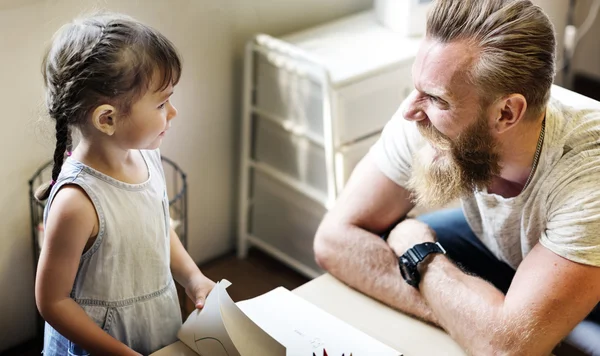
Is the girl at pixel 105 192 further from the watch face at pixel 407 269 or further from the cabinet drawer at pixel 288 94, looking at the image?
the cabinet drawer at pixel 288 94

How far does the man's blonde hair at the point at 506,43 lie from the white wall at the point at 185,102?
91 centimetres

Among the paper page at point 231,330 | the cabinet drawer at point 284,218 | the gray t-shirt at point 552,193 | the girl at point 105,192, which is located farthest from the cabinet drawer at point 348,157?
the paper page at point 231,330

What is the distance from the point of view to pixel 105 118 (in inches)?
45.4

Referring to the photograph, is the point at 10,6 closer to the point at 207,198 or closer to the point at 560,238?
the point at 207,198

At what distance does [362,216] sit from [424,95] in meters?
0.31

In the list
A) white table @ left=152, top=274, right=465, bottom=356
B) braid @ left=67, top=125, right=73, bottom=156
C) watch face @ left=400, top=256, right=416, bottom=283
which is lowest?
white table @ left=152, top=274, right=465, bottom=356

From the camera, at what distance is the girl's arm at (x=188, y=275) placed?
132 cm

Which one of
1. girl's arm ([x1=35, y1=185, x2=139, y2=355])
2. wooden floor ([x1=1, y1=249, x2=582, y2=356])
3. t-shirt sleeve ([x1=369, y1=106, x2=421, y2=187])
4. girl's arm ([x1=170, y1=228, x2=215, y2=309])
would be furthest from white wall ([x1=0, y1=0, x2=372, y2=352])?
t-shirt sleeve ([x1=369, y1=106, x2=421, y2=187])

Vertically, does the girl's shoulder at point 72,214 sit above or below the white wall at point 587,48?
above

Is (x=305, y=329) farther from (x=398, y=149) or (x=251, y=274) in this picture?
(x=251, y=274)

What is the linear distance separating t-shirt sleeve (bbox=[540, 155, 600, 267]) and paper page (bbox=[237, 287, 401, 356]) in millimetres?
338

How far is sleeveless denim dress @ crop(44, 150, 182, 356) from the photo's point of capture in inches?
46.6

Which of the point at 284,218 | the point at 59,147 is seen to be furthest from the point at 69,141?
the point at 284,218

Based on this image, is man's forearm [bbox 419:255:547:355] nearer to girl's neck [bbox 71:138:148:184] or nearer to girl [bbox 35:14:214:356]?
girl [bbox 35:14:214:356]
